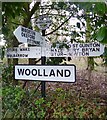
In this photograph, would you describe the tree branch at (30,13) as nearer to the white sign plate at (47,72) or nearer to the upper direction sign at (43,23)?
the upper direction sign at (43,23)

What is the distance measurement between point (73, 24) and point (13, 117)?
1013 mm

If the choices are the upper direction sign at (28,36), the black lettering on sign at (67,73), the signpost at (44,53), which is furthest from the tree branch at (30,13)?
the black lettering on sign at (67,73)

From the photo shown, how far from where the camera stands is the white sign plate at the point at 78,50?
1.92m

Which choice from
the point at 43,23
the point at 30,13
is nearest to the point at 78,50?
Answer: the point at 43,23

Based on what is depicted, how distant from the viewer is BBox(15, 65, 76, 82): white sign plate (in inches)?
73.4

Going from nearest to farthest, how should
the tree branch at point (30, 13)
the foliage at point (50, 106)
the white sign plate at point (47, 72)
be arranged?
the white sign plate at point (47, 72), the foliage at point (50, 106), the tree branch at point (30, 13)

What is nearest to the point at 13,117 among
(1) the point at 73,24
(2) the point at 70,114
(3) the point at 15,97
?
(3) the point at 15,97

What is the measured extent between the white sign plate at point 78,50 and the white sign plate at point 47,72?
0.15m

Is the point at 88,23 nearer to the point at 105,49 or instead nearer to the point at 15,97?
the point at 105,49

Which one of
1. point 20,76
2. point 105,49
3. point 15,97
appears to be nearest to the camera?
point 105,49

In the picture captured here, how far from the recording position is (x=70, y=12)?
2.33 m

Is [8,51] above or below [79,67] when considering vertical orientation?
above

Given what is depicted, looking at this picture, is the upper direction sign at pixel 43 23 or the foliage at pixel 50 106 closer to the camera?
the foliage at pixel 50 106

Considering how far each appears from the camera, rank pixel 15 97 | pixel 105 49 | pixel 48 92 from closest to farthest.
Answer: pixel 105 49
pixel 15 97
pixel 48 92
